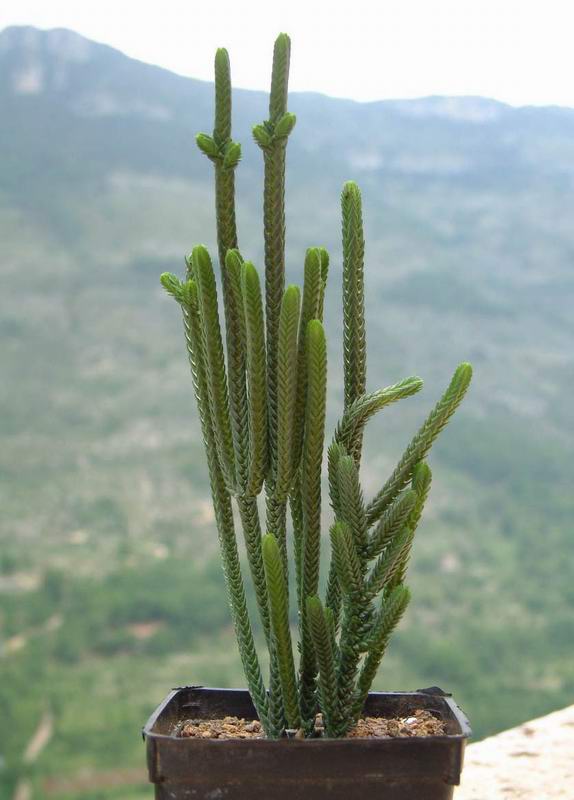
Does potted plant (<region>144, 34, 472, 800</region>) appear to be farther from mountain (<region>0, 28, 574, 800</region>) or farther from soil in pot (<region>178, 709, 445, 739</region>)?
mountain (<region>0, 28, 574, 800</region>)

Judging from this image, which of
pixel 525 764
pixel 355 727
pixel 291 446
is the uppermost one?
pixel 291 446

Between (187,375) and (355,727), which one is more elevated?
(355,727)

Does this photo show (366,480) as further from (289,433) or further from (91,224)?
(289,433)

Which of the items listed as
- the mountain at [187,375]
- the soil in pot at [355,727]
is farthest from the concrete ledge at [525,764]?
the mountain at [187,375]

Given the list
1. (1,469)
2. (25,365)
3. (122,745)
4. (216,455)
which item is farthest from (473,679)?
(216,455)

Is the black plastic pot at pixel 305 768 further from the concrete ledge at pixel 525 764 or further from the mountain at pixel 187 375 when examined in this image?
the mountain at pixel 187 375

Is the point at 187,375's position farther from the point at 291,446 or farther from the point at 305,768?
the point at 305,768

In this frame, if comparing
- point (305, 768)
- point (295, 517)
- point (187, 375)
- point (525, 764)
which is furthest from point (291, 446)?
point (187, 375)
